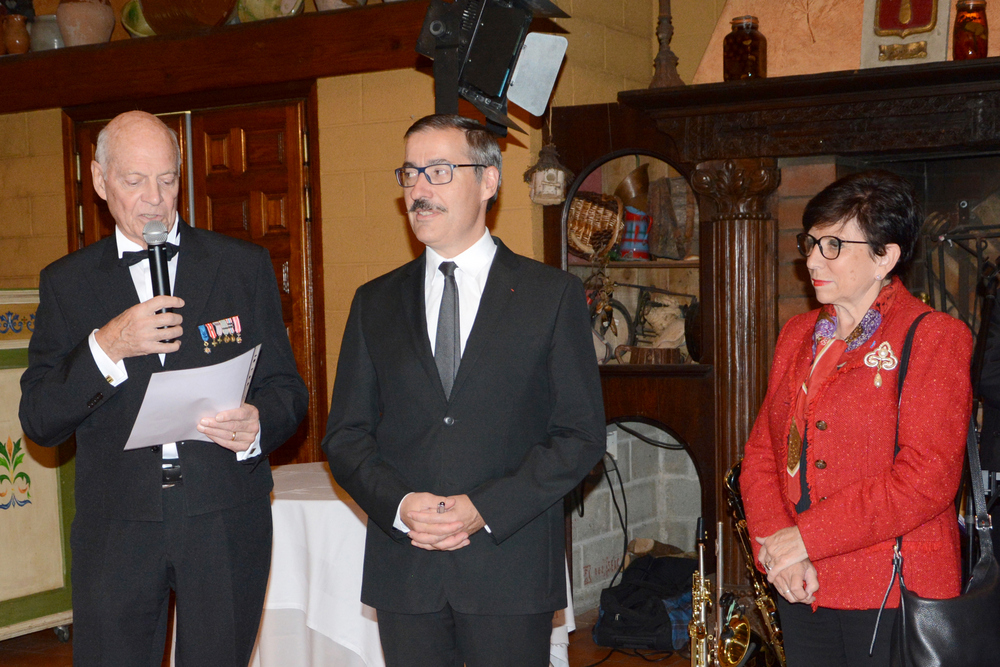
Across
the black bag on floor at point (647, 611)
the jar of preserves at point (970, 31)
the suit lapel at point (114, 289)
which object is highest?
the jar of preserves at point (970, 31)

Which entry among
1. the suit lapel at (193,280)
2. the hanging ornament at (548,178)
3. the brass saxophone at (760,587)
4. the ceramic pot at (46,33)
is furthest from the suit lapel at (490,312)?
the ceramic pot at (46,33)

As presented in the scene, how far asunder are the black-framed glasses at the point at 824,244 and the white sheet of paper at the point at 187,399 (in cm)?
116

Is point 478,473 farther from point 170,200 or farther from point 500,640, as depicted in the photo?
point 170,200

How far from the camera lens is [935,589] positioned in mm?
1971

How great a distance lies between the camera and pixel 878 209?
2.08 meters

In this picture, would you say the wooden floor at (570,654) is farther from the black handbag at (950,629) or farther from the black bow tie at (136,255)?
the black bow tie at (136,255)

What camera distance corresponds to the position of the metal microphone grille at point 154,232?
1869 mm

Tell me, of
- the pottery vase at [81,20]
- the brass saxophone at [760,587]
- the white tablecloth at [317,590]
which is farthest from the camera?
the pottery vase at [81,20]

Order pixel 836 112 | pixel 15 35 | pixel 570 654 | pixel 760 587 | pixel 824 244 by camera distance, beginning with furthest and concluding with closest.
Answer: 1. pixel 15 35
2. pixel 570 654
3. pixel 836 112
4. pixel 760 587
5. pixel 824 244

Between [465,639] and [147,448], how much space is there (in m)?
0.73

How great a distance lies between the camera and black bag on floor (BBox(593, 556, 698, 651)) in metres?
3.94

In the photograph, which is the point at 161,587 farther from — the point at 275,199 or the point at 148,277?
the point at 275,199

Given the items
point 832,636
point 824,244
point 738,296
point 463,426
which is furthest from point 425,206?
point 738,296

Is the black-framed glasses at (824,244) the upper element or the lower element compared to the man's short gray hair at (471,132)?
lower
